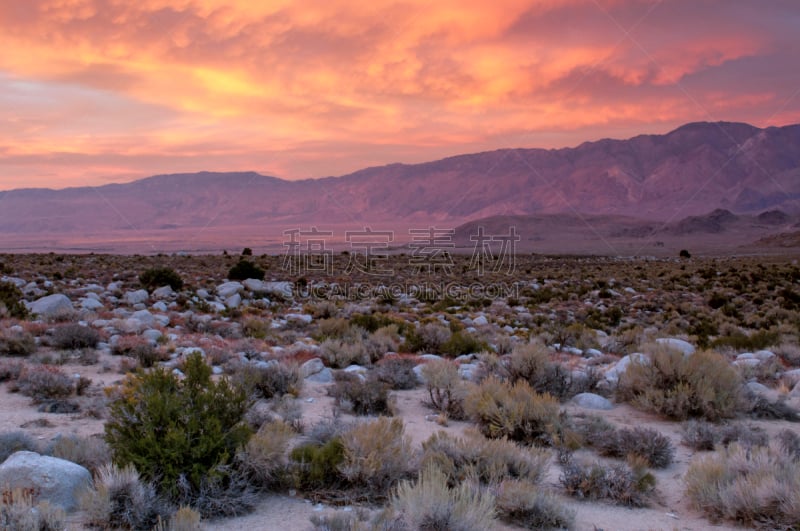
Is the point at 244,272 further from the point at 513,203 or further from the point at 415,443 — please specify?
the point at 513,203

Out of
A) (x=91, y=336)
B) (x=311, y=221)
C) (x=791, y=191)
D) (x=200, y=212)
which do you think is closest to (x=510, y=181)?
(x=311, y=221)

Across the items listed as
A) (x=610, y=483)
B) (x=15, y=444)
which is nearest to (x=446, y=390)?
(x=610, y=483)

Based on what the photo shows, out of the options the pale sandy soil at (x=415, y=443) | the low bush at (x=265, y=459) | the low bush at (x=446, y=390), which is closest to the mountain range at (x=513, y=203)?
the low bush at (x=446, y=390)

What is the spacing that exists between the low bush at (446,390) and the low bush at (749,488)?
282cm

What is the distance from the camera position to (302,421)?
257 inches

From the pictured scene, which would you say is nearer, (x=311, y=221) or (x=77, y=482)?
(x=77, y=482)

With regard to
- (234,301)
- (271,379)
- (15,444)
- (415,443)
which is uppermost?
(15,444)

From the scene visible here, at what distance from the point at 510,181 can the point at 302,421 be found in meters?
187

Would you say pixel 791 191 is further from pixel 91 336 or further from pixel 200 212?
pixel 91 336

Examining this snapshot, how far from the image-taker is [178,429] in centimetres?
448

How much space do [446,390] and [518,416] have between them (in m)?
1.42

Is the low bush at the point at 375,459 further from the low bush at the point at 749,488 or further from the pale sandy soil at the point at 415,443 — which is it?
the low bush at the point at 749,488

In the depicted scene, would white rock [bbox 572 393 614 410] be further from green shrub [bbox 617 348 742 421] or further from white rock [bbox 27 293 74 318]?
white rock [bbox 27 293 74 318]

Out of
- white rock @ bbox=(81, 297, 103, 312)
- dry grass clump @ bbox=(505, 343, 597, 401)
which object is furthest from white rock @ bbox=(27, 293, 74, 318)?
dry grass clump @ bbox=(505, 343, 597, 401)
